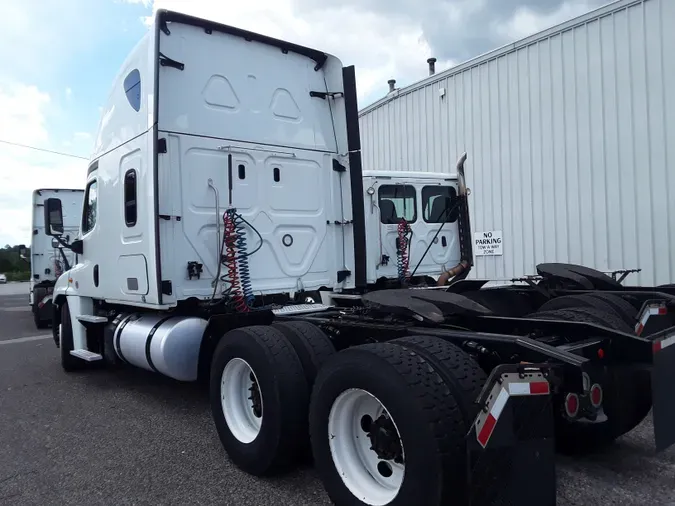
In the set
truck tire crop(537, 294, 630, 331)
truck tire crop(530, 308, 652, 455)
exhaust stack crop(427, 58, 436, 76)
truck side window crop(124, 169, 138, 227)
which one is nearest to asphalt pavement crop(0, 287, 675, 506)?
truck tire crop(530, 308, 652, 455)

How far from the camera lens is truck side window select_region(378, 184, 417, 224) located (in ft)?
28.3

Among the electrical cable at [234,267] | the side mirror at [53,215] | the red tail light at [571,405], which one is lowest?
the red tail light at [571,405]

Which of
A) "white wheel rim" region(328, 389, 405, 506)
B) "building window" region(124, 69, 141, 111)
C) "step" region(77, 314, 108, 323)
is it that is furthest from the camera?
"step" region(77, 314, 108, 323)

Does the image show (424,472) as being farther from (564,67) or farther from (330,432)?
(564,67)

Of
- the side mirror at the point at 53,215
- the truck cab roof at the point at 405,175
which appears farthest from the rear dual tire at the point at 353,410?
the truck cab roof at the point at 405,175

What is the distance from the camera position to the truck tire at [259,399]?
376 cm

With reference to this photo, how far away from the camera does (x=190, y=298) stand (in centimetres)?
543

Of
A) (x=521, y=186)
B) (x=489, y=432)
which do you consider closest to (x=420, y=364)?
(x=489, y=432)

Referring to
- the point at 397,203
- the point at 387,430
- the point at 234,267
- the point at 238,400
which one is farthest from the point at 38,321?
the point at 387,430

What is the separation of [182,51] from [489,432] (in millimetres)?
4505

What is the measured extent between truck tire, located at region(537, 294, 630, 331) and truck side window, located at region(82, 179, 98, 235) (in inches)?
202

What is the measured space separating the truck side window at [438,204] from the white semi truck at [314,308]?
1.44 ft

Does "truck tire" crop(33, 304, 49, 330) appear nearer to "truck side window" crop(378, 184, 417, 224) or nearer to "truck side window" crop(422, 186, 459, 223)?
"truck side window" crop(378, 184, 417, 224)

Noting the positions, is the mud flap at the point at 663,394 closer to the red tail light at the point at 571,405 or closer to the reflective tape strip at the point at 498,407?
the red tail light at the point at 571,405
